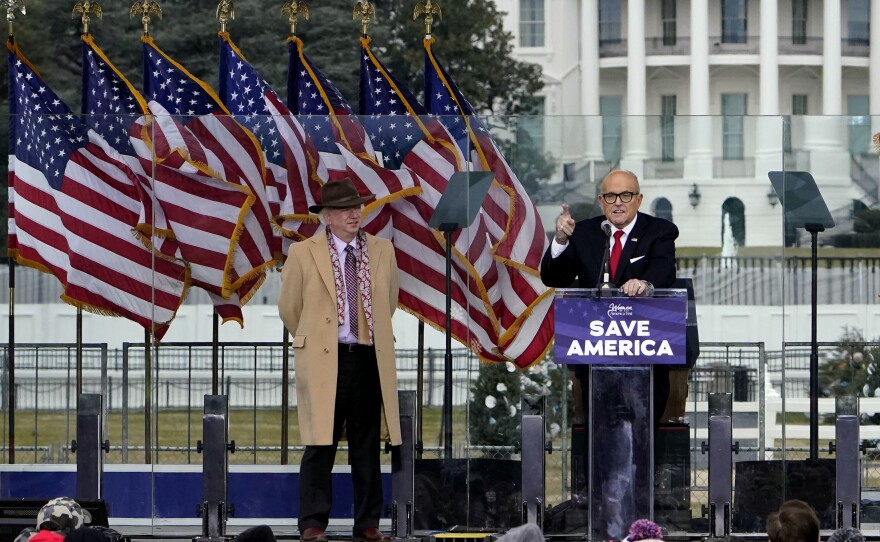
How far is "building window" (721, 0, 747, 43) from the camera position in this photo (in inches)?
3462

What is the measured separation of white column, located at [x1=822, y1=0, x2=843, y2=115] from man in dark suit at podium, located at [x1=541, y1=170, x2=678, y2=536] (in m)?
72.5

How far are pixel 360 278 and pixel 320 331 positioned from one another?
1.35 feet

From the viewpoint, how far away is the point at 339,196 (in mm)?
12297

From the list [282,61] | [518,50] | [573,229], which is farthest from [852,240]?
[518,50]

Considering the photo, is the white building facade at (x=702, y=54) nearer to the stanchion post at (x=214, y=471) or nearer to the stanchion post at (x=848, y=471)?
the stanchion post at (x=848, y=471)

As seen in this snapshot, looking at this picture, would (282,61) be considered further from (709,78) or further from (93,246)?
(709,78)

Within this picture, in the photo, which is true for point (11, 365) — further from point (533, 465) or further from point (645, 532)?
point (645, 532)

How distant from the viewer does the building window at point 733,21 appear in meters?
87.9

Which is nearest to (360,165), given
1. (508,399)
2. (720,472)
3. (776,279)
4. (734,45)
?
(508,399)

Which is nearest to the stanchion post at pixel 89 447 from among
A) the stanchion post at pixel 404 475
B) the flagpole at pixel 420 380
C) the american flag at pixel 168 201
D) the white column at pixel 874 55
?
the american flag at pixel 168 201

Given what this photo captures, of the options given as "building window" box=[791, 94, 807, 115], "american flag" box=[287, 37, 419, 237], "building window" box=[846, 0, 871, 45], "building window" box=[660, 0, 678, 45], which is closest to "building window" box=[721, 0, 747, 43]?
"building window" box=[660, 0, 678, 45]

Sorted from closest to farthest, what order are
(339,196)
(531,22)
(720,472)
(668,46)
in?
(339,196), (720,472), (531,22), (668,46)

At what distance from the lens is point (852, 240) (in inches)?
516

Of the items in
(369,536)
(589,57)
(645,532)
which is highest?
(589,57)
